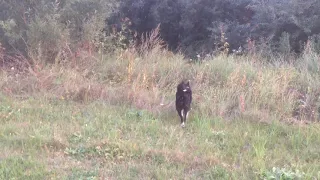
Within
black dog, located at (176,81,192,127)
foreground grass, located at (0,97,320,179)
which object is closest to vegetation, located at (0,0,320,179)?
foreground grass, located at (0,97,320,179)

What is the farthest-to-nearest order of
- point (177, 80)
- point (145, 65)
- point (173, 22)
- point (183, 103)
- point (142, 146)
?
point (173, 22) < point (145, 65) < point (177, 80) < point (183, 103) < point (142, 146)

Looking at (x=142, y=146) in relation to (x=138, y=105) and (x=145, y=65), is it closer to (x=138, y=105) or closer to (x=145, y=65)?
(x=138, y=105)

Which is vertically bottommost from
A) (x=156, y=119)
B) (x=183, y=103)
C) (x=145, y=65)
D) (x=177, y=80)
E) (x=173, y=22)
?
(x=156, y=119)

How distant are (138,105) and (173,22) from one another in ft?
30.6

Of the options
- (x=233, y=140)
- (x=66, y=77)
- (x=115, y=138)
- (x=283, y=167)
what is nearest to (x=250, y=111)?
(x=233, y=140)

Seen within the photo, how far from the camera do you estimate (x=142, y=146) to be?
5586mm

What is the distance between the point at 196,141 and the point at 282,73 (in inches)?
122

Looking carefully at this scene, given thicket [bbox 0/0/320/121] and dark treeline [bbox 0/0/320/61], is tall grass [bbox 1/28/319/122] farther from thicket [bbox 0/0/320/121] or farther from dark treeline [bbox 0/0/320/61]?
dark treeline [bbox 0/0/320/61]

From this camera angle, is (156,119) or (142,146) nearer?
(142,146)

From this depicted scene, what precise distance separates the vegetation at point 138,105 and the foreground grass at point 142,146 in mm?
16

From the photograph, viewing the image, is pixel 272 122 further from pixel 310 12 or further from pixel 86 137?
pixel 310 12

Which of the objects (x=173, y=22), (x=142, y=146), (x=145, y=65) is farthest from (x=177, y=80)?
(x=173, y=22)

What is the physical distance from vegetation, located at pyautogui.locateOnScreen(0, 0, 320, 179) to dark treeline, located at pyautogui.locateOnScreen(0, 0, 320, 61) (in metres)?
0.04

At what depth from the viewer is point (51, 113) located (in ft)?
23.2
